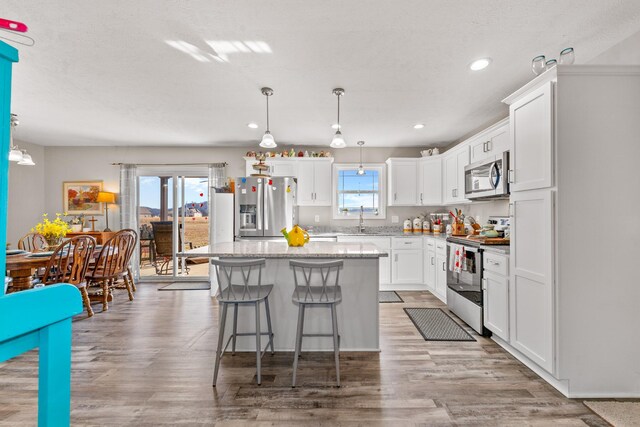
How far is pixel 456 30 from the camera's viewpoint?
2.16 metres

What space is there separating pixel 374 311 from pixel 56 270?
3562 millimetres

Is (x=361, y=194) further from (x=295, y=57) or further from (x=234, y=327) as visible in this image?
(x=234, y=327)

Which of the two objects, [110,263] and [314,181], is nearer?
[110,263]

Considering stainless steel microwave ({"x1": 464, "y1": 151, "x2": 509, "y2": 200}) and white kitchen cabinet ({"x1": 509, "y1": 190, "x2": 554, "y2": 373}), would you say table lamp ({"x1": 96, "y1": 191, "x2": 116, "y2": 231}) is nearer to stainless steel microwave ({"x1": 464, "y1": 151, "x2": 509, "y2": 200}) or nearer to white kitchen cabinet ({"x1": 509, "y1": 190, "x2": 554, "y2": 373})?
stainless steel microwave ({"x1": 464, "y1": 151, "x2": 509, "y2": 200})

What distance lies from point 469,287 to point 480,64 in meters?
2.20

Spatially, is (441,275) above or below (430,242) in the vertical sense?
below

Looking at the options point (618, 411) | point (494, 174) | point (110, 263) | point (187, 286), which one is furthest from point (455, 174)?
point (110, 263)

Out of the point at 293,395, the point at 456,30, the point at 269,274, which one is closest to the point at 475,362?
the point at 293,395

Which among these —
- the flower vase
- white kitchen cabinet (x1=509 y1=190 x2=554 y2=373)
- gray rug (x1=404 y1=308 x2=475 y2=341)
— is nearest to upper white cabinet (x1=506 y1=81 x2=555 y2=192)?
white kitchen cabinet (x1=509 y1=190 x2=554 y2=373)

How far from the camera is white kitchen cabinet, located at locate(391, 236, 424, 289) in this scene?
193 inches

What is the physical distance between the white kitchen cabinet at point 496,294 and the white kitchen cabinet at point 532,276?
0.09 meters

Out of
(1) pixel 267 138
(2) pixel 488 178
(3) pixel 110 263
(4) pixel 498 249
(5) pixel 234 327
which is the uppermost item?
(1) pixel 267 138

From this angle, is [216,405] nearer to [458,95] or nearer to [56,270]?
[56,270]

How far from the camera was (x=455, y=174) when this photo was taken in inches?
174
